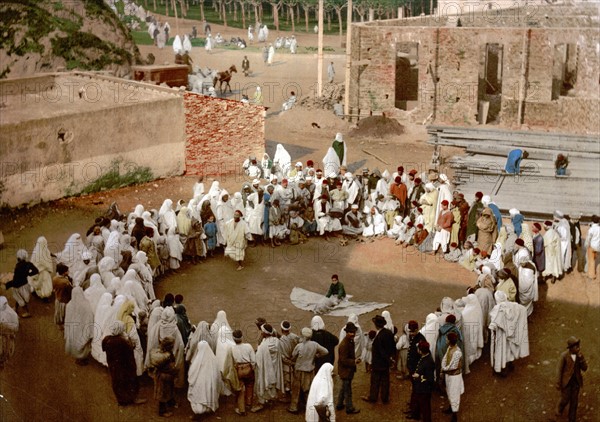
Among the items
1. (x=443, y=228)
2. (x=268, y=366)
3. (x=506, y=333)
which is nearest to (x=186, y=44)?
(x=443, y=228)

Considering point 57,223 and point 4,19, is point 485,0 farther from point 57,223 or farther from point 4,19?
point 57,223

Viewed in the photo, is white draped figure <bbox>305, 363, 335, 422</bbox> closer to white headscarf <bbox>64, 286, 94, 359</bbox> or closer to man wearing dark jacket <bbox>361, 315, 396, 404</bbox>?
man wearing dark jacket <bbox>361, 315, 396, 404</bbox>

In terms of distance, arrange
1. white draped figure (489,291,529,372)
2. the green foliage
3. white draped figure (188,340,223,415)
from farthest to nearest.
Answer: the green foliage → white draped figure (489,291,529,372) → white draped figure (188,340,223,415)

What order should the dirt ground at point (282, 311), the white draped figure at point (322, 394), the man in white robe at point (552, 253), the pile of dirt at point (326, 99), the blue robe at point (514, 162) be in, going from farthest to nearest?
the pile of dirt at point (326, 99) < the blue robe at point (514, 162) < the man in white robe at point (552, 253) < the dirt ground at point (282, 311) < the white draped figure at point (322, 394)

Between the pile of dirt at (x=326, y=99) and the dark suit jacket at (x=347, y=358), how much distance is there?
19846 mm

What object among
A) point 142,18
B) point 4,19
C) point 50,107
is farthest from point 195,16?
point 50,107

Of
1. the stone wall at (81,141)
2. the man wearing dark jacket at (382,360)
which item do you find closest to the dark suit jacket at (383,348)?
the man wearing dark jacket at (382,360)

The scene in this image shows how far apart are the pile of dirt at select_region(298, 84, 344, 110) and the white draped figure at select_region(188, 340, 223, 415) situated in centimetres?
2003

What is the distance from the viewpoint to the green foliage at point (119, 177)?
66.9ft

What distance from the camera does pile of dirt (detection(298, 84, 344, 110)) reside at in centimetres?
3038

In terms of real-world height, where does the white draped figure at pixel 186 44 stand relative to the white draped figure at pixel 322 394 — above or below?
above

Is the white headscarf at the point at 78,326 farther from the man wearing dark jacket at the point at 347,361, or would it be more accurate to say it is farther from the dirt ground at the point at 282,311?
the man wearing dark jacket at the point at 347,361

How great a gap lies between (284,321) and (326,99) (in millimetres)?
19943

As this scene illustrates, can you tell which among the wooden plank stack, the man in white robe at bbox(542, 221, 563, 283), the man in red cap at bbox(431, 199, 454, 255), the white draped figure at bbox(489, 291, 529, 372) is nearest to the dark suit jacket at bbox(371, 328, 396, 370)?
the white draped figure at bbox(489, 291, 529, 372)
